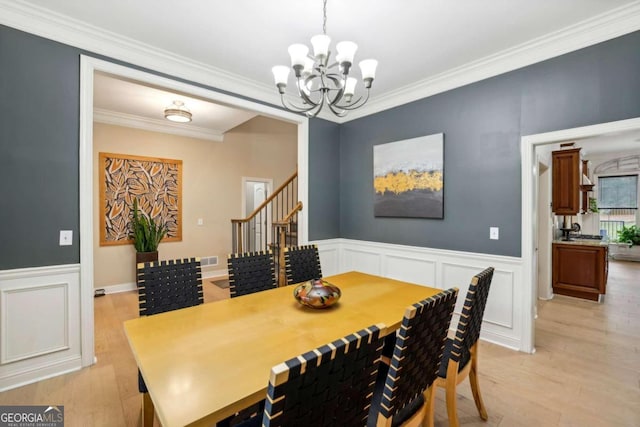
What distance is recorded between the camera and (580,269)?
427cm

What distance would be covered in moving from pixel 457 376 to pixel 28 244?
3.06m

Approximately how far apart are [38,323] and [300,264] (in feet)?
6.69

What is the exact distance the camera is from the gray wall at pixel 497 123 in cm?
232

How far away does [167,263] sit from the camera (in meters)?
1.99

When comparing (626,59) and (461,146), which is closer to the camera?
(626,59)

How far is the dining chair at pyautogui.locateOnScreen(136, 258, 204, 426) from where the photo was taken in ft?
6.08

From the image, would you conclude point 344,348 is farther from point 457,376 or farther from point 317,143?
point 317,143

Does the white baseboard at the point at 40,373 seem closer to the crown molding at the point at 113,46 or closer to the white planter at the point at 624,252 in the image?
the crown molding at the point at 113,46

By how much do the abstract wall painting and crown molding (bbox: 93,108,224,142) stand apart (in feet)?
10.9

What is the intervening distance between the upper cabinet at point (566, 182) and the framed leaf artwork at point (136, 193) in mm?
6076

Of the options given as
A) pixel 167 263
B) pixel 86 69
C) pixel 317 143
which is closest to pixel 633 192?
pixel 317 143

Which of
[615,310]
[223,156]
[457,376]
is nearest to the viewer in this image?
[457,376]

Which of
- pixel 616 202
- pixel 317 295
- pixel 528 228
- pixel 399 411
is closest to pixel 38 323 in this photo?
pixel 317 295

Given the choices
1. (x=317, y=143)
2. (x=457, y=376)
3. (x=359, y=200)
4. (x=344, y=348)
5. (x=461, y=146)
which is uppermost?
(x=317, y=143)
